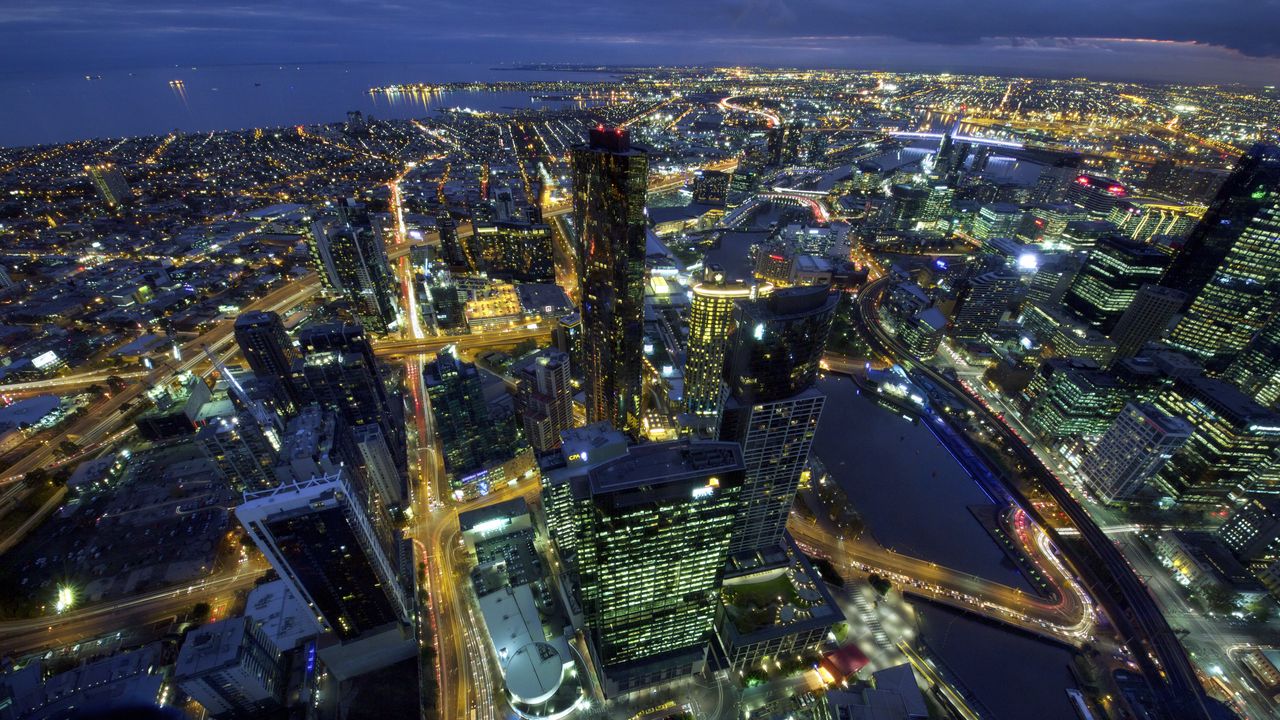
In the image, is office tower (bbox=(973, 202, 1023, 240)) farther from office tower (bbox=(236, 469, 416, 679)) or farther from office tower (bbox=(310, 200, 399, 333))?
office tower (bbox=(236, 469, 416, 679))

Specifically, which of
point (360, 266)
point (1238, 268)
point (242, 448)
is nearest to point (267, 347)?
point (242, 448)

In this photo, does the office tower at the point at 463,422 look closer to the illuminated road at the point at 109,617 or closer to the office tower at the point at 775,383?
the illuminated road at the point at 109,617

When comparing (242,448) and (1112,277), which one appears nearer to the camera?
(242,448)

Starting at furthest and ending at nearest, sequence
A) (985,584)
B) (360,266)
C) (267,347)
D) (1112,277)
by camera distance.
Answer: (1112,277)
(360,266)
(267,347)
(985,584)

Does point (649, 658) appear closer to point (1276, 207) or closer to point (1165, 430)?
point (1165, 430)

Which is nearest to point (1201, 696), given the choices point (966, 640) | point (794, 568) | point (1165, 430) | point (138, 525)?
point (966, 640)

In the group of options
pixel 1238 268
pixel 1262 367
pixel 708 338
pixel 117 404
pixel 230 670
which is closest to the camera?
pixel 230 670

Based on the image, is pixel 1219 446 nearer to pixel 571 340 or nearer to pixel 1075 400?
pixel 1075 400
